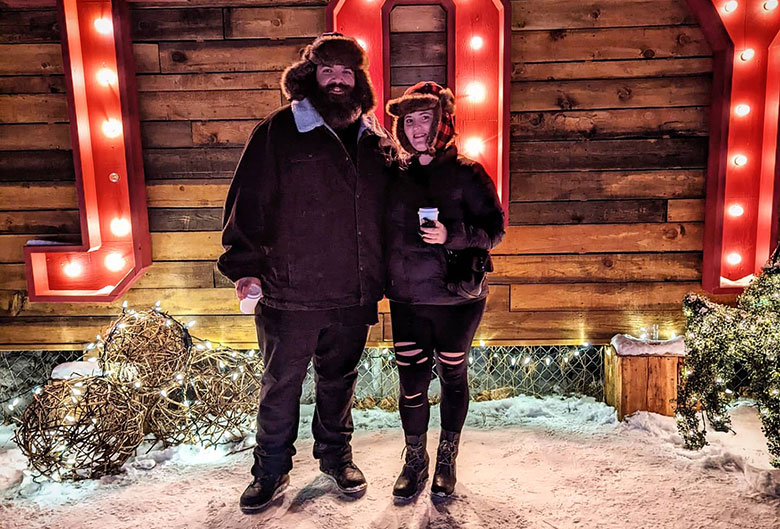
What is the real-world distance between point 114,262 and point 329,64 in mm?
2073

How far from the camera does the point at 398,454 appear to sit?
3541 millimetres

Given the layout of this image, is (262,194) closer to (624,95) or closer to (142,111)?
(142,111)

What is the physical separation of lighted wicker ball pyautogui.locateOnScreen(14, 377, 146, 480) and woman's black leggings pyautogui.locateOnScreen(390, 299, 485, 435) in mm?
1566

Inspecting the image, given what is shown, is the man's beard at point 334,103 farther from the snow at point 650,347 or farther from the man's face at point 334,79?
the snow at point 650,347

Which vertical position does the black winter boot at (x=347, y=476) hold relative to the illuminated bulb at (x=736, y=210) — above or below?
below

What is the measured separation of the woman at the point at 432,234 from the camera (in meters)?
2.74

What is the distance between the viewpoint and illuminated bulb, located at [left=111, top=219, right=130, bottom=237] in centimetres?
387

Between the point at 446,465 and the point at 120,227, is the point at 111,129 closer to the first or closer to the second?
the point at 120,227

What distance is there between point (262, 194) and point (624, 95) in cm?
249

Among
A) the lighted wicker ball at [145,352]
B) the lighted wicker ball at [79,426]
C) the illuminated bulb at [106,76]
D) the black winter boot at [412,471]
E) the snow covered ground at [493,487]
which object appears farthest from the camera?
the illuminated bulb at [106,76]

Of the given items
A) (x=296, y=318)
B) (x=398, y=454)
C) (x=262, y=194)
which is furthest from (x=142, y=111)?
(x=398, y=454)

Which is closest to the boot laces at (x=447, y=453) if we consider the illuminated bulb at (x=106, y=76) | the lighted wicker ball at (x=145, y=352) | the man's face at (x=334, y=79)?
the lighted wicker ball at (x=145, y=352)

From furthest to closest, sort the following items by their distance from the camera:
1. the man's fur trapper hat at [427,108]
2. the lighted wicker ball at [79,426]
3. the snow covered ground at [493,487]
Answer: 1. the lighted wicker ball at [79,426]
2. the snow covered ground at [493,487]
3. the man's fur trapper hat at [427,108]

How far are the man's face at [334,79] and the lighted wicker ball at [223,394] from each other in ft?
5.88
